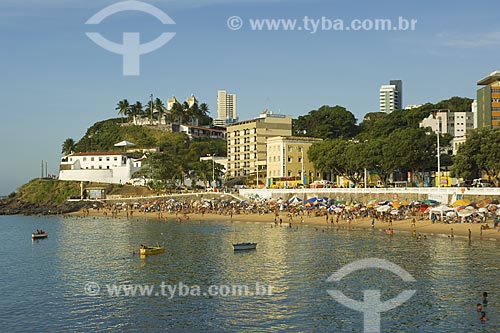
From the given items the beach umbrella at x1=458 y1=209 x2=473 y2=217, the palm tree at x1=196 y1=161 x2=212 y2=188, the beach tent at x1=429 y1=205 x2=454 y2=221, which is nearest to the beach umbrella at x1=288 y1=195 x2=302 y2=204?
the beach tent at x1=429 y1=205 x2=454 y2=221

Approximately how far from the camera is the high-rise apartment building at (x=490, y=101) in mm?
112812

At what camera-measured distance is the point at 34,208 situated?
134 meters

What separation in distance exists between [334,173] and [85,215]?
5066 centimetres

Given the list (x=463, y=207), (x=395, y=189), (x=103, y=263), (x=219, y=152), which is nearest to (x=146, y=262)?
(x=103, y=263)

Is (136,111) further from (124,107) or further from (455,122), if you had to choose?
(455,122)

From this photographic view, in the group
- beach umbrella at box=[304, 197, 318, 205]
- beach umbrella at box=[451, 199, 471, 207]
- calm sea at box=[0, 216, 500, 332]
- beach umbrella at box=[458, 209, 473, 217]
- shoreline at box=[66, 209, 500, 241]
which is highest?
beach umbrella at box=[451, 199, 471, 207]

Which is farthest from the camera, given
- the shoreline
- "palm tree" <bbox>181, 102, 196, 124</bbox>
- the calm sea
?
"palm tree" <bbox>181, 102, 196, 124</bbox>

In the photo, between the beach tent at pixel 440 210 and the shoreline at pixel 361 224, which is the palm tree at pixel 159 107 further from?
the beach tent at pixel 440 210

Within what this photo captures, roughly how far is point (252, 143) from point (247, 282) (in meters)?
99.9

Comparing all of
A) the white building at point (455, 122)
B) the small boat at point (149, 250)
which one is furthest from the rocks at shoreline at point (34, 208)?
the white building at point (455, 122)

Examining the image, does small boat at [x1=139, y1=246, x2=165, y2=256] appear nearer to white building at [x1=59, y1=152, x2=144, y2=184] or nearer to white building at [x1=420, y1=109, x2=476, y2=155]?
white building at [x1=59, y1=152, x2=144, y2=184]

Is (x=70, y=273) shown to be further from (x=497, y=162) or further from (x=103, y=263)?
(x=497, y=162)

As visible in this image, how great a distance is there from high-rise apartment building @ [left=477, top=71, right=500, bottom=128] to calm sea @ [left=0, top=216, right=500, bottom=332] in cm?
6192

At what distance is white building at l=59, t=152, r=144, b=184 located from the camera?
13962 cm
